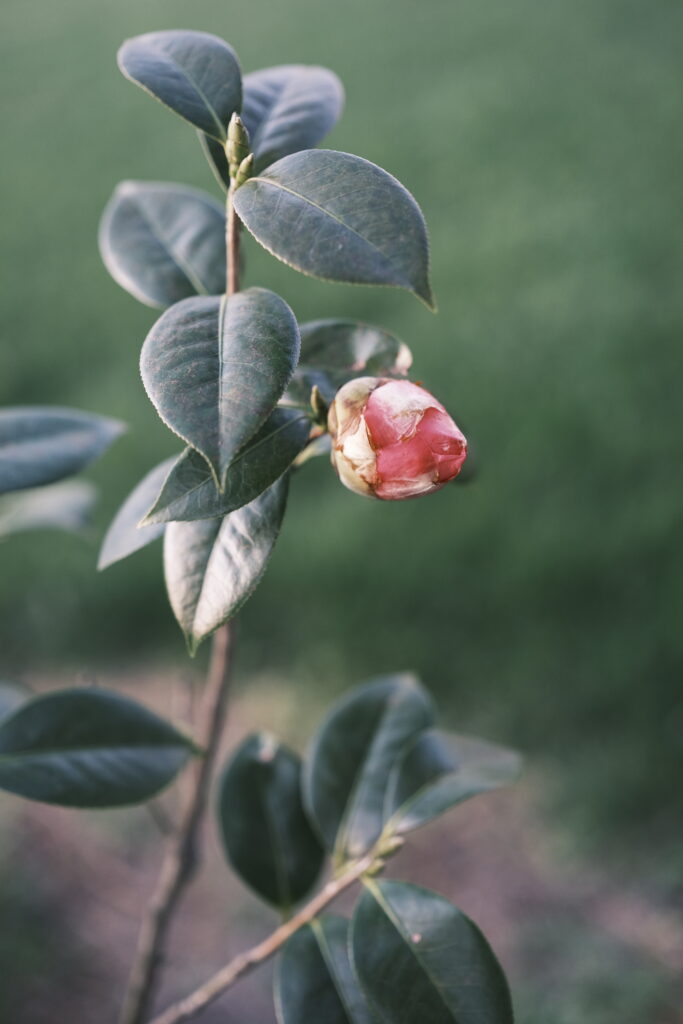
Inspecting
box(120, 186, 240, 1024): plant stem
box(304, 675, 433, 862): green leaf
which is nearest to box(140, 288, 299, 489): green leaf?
box(120, 186, 240, 1024): plant stem

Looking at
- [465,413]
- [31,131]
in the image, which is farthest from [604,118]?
[31,131]

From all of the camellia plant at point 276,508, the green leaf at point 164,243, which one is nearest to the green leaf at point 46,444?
the camellia plant at point 276,508

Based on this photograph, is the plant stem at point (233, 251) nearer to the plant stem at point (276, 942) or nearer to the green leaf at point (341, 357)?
the green leaf at point (341, 357)

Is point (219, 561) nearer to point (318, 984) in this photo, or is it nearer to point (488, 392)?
point (318, 984)

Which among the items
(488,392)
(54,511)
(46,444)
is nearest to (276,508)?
(46,444)

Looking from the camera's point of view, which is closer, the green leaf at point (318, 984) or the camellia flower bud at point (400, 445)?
the camellia flower bud at point (400, 445)

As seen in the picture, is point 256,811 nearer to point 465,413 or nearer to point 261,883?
point 261,883
